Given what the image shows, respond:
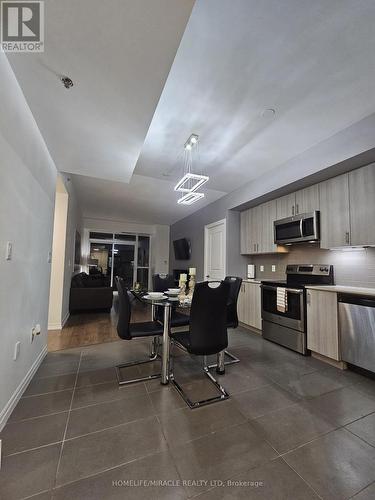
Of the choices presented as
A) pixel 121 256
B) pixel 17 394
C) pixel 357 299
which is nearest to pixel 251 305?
pixel 357 299

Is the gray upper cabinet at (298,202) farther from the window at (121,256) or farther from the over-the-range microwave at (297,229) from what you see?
the window at (121,256)

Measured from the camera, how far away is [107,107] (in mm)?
1840

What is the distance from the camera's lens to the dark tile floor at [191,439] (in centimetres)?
111

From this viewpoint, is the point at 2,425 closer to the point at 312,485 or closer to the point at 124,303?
the point at 124,303

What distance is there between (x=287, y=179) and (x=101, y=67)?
106 inches

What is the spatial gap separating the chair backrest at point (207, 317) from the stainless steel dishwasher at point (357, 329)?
1550 mm

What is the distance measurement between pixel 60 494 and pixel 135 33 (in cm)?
248

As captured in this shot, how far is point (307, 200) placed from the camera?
3258 millimetres

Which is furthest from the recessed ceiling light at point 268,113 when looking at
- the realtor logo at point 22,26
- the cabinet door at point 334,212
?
the realtor logo at point 22,26

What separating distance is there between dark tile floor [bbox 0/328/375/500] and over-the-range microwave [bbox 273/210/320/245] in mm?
1780

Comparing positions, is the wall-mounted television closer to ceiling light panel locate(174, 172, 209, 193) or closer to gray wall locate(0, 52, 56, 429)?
ceiling light panel locate(174, 172, 209, 193)

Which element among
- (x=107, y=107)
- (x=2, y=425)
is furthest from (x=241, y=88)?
(x=2, y=425)

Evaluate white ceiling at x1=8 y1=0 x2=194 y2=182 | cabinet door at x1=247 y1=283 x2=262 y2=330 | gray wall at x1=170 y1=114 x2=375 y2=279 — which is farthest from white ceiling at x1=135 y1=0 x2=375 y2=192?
cabinet door at x1=247 y1=283 x2=262 y2=330

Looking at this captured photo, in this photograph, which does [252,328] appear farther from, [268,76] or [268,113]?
[268,76]
